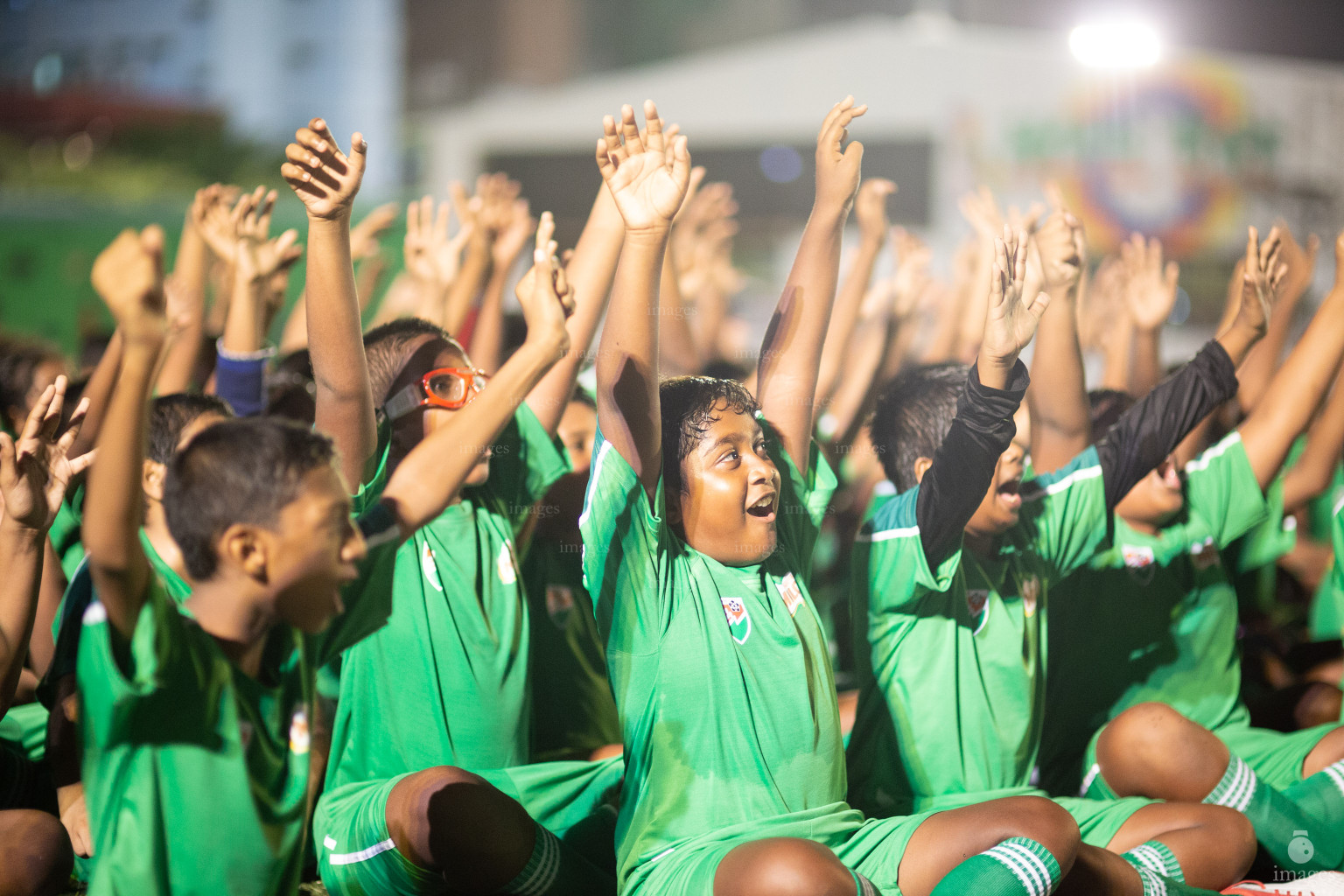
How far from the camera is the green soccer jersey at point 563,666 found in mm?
2512

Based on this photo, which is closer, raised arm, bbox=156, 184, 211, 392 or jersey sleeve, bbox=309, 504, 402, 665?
jersey sleeve, bbox=309, 504, 402, 665

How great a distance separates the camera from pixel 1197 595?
2697mm

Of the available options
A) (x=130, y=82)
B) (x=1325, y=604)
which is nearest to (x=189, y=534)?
(x=1325, y=604)

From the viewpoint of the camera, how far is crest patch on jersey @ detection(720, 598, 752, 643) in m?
1.92

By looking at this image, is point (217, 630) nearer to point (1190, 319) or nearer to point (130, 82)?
point (1190, 319)

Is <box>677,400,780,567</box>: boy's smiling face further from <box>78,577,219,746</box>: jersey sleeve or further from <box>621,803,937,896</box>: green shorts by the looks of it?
<box>78,577,219,746</box>: jersey sleeve

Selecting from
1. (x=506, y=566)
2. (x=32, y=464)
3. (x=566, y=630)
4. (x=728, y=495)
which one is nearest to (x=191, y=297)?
Answer: (x=32, y=464)

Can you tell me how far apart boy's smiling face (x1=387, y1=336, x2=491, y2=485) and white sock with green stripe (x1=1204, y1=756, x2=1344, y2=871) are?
67.1 inches

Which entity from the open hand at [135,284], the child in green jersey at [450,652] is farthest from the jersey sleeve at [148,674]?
the child in green jersey at [450,652]

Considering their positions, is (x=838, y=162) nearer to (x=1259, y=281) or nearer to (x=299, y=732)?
(x=1259, y=281)

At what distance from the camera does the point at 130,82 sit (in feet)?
29.7

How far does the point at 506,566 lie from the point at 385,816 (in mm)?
535

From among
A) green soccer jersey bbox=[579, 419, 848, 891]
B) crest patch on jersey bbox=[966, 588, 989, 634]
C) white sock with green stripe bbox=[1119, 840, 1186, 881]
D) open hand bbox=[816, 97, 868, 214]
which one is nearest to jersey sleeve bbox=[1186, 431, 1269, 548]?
crest patch on jersey bbox=[966, 588, 989, 634]

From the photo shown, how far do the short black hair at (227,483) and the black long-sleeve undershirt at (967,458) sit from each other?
1074 millimetres
